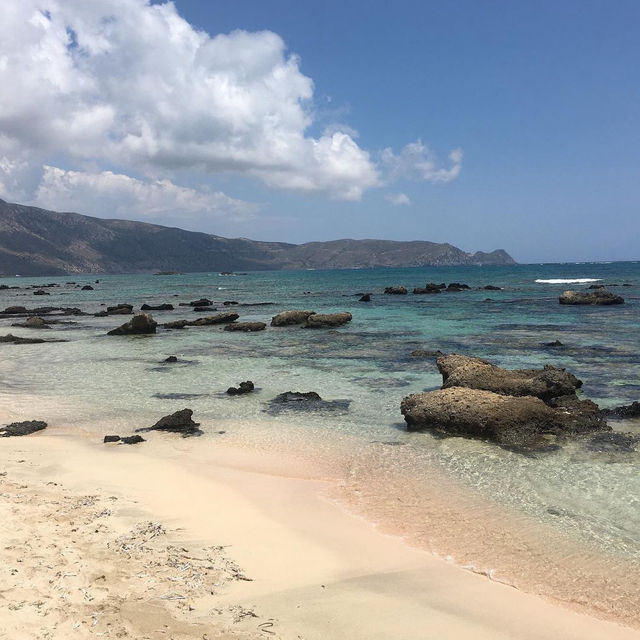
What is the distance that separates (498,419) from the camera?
10.2 metres

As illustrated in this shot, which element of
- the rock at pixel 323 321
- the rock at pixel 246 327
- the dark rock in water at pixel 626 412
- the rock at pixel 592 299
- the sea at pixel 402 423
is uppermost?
the rock at pixel 592 299

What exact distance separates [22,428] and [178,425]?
123 inches

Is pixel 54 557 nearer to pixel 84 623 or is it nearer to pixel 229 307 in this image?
pixel 84 623

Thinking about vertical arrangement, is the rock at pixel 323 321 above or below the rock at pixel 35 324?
above

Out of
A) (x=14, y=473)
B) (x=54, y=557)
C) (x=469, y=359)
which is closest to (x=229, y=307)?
(x=469, y=359)

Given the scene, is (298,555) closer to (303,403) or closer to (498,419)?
(498,419)

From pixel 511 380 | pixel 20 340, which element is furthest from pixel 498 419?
pixel 20 340

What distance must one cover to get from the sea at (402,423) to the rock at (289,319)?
118 inches

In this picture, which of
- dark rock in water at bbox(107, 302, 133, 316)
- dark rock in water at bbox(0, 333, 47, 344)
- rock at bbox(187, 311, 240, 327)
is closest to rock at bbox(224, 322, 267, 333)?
rock at bbox(187, 311, 240, 327)

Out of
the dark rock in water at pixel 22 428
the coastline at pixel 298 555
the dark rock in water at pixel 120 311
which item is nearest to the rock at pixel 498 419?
the coastline at pixel 298 555

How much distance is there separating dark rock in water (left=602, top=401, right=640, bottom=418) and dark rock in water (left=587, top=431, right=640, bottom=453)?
1.32 meters

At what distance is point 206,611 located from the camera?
4348 mm

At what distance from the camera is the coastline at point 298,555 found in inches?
177

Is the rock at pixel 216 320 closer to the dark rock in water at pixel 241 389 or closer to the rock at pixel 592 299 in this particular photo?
the dark rock in water at pixel 241 389
